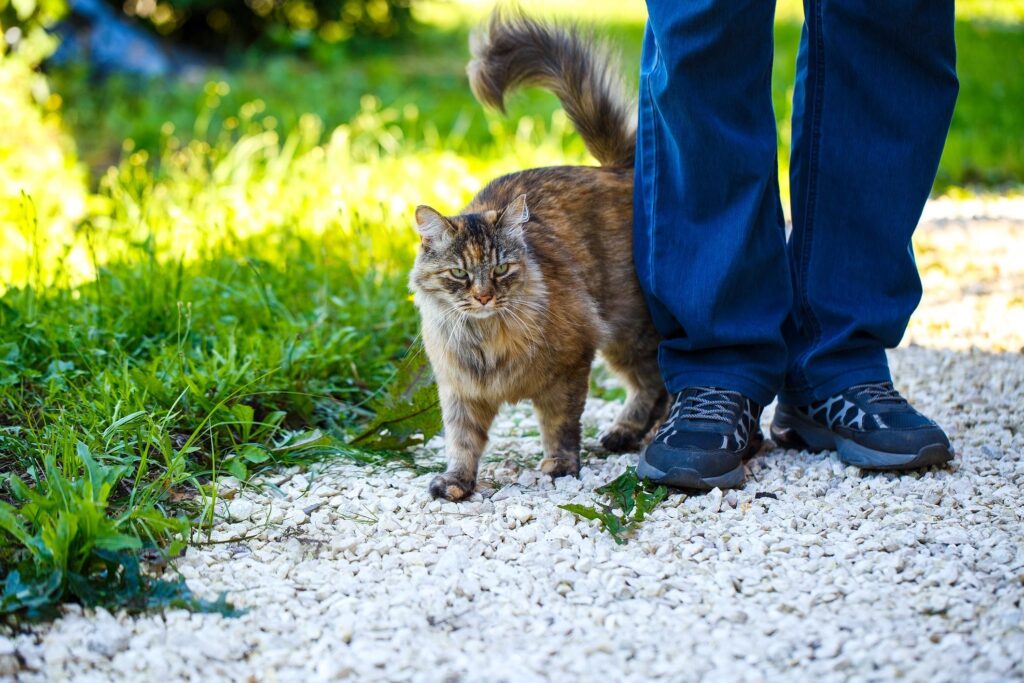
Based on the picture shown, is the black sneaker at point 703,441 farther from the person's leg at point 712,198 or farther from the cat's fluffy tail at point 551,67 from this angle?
the cat's fluffy tail at point 551,67

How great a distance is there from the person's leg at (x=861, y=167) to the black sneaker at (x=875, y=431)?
5cm

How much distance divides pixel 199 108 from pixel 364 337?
11.4 ft

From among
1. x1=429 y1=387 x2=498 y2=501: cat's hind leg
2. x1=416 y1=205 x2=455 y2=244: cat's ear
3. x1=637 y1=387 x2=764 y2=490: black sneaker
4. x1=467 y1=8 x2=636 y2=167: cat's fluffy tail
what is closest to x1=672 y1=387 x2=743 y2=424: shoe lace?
x1=637 y1=387 x2=764 y2=490: black sneaker

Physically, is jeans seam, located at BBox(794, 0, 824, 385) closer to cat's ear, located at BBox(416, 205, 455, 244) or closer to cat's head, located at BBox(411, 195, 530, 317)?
cat's head, located at BBox(411, 195, 530, 317)

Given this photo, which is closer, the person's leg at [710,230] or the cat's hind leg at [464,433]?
the person's leg at [710,230]

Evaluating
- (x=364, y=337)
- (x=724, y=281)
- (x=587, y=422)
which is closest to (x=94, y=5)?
(x=364, y=337)

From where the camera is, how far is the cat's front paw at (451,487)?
271 centimetres

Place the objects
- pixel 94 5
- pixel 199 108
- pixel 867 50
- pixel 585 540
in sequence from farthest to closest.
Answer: pixel 94 5, pixel 199 108, pixel 867 50, pixel 585 540

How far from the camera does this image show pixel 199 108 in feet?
21.1

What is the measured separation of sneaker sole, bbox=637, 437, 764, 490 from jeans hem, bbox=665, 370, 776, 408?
0.22 meters

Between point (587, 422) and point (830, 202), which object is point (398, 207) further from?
point (830, 202)

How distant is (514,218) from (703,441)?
2.56 ft

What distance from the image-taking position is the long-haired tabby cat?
9.24ft

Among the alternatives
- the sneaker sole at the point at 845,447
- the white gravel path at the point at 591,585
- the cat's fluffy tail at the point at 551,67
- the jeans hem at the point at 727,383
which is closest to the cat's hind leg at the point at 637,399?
the white gravel path at the point at 591,585
